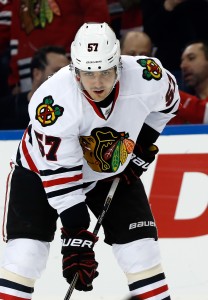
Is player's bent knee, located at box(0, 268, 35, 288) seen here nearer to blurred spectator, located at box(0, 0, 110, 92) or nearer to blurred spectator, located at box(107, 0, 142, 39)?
blurred spectator, located at box(0, 0, 110, 92)

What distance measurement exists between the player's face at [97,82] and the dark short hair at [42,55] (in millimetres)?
1714

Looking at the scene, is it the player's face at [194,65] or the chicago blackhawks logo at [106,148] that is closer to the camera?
the chicago blackhawks logo at [106,148]

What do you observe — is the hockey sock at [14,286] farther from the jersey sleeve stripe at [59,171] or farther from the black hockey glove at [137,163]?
the black hockey glove at [137,163]

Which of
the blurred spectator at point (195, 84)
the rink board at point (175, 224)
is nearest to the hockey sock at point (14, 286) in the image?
the rink board at point (175, 224)

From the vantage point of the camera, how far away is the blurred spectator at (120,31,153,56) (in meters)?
5.20

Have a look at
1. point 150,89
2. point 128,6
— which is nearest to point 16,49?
point 128,6

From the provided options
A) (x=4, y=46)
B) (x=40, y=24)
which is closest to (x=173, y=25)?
(x=40, y=24)

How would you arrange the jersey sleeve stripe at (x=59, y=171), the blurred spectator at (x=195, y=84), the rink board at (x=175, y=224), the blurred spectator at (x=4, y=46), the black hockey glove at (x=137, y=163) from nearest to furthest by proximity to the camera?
the jersey sleeve stripe at (x=59, y=171) → the black hockey glove at (x=137, y=163) → the rink board at (x=175, y=224) → the blurred spectator at (x=195, y=84) → the blurred spectator at (x=4, y=46)

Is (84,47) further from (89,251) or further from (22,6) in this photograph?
(22,6)

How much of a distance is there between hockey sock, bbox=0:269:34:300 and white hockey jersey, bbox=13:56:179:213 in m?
0.31

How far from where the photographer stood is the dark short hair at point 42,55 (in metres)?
5.25

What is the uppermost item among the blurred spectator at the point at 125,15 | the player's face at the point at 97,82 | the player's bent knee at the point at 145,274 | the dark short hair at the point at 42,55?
the player's face at the point at 97,82

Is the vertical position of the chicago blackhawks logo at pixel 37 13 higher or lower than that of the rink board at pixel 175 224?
higher

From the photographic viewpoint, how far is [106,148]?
373 cm
